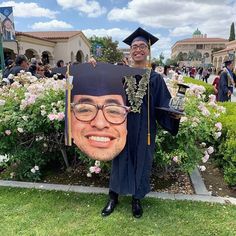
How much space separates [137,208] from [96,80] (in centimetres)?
145

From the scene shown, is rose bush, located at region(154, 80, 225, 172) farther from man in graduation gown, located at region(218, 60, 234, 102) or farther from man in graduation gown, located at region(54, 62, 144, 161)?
man in graduation gown, located at region(218, 60, 234, 102)

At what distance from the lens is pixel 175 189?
3.85m

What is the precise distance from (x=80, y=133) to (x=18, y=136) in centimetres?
173

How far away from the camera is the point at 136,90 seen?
2.87m

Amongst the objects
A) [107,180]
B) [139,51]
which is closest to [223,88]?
[107,180]

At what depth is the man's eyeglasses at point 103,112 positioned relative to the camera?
2691 millimetres

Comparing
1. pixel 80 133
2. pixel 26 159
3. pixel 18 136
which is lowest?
pixel 26 159

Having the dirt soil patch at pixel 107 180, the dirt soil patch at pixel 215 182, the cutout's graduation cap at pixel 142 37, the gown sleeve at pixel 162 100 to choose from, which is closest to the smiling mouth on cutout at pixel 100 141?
the gown sleeve at pixel 162 100

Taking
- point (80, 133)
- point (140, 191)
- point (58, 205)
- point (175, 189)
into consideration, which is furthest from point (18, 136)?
point (175, 189)

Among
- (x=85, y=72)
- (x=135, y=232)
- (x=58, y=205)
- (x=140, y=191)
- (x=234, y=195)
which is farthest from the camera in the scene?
(x=234, y=195)

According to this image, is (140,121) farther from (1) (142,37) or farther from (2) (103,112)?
(1) (142,37)

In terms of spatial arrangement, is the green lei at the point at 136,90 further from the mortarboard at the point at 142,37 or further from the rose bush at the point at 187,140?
the rose bush at the point at 187,140

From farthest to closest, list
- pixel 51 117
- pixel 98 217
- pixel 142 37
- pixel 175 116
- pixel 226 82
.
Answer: pixel 226 82
pixel 51 117
pixel 98 217
pixel 142 37
pixel 175 116

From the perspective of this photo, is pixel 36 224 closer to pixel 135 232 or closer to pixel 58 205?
pixel 58 205
